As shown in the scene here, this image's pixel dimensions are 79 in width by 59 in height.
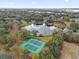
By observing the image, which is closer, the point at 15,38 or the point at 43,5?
the point at 15,38

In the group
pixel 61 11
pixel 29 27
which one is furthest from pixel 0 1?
pixel 61 11

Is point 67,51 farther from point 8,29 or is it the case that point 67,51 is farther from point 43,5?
point 8,29

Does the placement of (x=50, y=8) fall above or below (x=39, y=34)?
above
